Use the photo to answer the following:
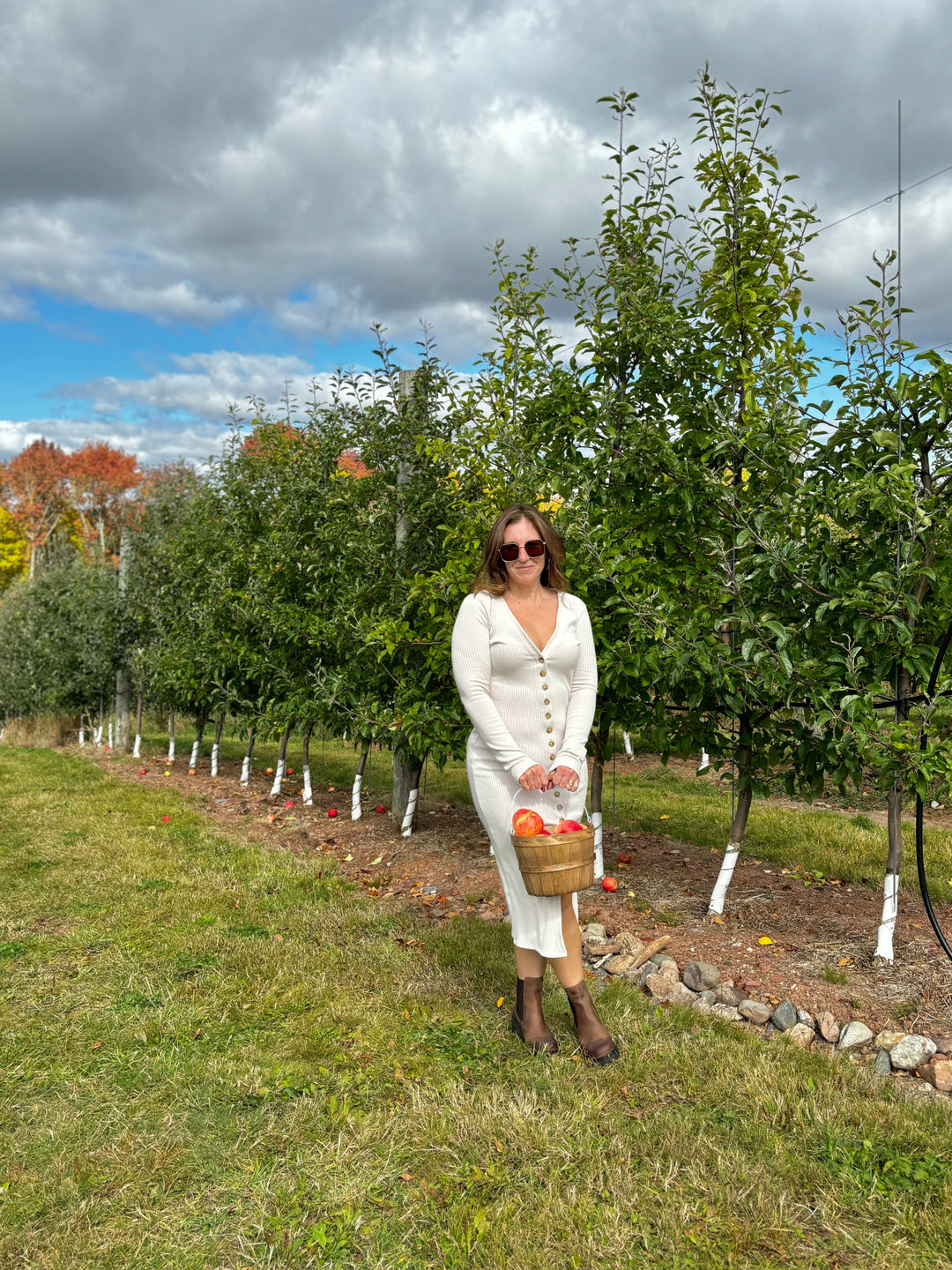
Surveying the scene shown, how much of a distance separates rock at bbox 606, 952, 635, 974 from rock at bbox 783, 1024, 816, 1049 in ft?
2.90

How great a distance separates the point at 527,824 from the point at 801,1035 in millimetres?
1588

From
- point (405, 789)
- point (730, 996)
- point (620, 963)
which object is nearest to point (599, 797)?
point (620, 963)

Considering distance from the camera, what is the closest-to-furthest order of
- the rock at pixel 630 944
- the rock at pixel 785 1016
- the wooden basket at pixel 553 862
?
1. the wooden basket at pixel 553 862
2. the rock at pixel 785 1016
3. the rock at pixel 630 944

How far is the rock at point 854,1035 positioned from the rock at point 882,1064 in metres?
0.09

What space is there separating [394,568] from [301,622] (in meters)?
1.25

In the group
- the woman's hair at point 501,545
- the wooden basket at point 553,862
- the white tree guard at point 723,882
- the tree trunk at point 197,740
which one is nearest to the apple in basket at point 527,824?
the wooden basket at point 553,862

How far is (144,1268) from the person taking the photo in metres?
2.45

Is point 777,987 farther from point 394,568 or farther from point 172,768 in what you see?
point 172,768

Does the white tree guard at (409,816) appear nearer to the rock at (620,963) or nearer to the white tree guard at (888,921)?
the rock at (620,963)

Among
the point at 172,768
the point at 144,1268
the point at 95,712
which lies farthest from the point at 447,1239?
the point at 95,712

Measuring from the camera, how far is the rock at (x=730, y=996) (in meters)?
3.98

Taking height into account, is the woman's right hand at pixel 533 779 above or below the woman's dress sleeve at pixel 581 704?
below

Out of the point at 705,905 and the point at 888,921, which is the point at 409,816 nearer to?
the point at 705,905

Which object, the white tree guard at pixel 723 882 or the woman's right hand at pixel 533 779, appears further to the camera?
the white tree guard at pixel 723 882
